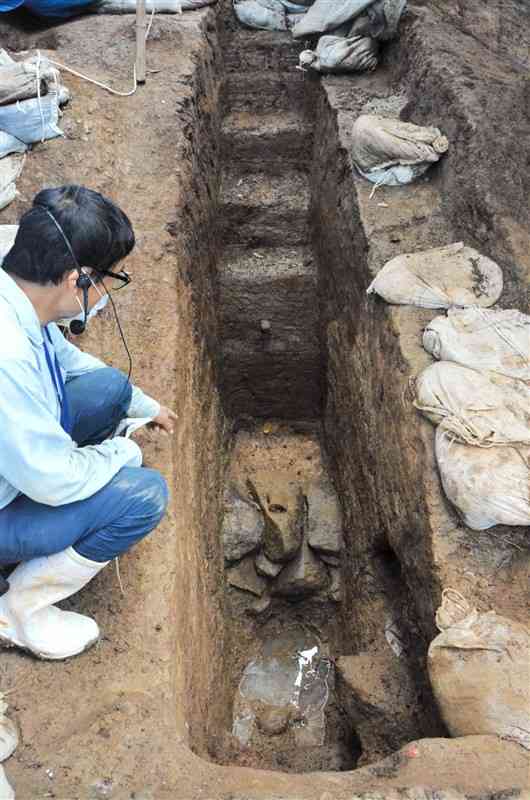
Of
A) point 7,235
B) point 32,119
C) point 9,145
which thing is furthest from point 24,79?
point 7,235

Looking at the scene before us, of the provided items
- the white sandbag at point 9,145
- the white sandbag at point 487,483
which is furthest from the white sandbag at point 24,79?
the white sandbag at point 487,483

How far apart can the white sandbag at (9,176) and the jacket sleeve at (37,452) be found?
2229 millimetres

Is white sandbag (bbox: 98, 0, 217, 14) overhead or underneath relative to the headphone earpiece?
underneath

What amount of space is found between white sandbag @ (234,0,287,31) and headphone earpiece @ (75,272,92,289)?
16.0 feet

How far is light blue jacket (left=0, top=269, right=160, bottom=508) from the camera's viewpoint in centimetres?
164

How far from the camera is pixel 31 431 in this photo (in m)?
1.69

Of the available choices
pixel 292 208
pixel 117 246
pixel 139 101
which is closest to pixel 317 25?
pixel 292 208

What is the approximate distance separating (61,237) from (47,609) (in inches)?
49.5

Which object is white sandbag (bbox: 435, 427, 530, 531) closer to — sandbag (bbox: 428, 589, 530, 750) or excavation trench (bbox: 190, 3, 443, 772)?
sandbag (bbox: 428, 589, 530, 750)

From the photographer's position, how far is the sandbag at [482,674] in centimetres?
218

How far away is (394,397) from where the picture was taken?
3344 millimetres

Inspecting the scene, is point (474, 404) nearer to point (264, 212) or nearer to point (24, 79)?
point (264, 212)

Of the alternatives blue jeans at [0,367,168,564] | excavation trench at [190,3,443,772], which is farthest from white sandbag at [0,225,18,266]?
excavation trench at [190,3,443,772]

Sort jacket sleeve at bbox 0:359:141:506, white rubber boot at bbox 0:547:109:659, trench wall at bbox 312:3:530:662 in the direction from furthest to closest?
trench wall at bbox 312:3:530:662
white rubber boot at bbox 0:547:109:659
jacket sleeve at bbox 0:359:141:506
